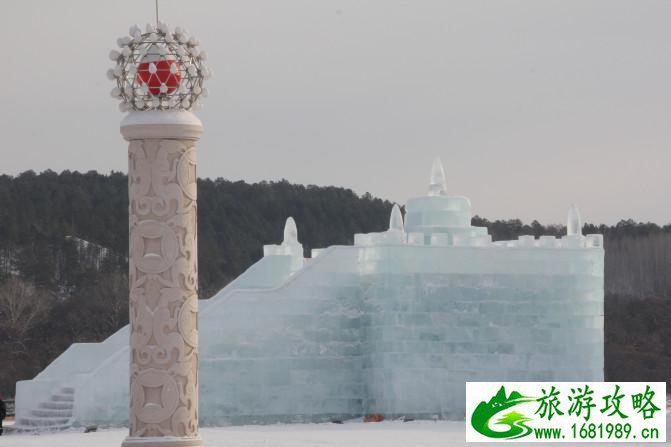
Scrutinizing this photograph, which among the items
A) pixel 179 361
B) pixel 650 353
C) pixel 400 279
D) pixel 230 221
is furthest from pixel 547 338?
pixel 230 221

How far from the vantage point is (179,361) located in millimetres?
17734

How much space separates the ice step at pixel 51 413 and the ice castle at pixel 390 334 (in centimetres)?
5

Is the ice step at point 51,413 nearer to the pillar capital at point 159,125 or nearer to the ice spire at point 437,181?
the ice spire at point 437,181

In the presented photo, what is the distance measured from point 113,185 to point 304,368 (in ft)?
173

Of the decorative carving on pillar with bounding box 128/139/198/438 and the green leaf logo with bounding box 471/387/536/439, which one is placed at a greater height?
the decorative carving on pillar with bounding box 128/139/198/438

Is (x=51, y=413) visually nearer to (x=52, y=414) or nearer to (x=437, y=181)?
(x=52, y=414)

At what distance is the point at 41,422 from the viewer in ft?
108

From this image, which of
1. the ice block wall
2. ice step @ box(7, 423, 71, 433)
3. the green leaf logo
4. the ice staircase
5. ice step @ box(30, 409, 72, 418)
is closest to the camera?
the green leaf logo

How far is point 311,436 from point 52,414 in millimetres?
7159

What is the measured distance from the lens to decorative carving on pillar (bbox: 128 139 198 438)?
17703 millimetres

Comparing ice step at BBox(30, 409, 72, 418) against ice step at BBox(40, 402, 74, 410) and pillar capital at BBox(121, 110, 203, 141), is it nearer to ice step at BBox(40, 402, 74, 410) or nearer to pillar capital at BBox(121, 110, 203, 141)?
ice step at BBox(40, 402, 74, 410)

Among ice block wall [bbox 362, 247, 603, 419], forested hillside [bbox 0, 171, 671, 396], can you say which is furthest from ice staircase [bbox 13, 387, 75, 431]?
forested hillside [bbox 0, 171, 671, 396]

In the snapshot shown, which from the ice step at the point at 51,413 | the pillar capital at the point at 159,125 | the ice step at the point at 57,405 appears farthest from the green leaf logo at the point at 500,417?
the ice step at the point at 57,405

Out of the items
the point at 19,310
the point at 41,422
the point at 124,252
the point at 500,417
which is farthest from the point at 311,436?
the point at 124,252
